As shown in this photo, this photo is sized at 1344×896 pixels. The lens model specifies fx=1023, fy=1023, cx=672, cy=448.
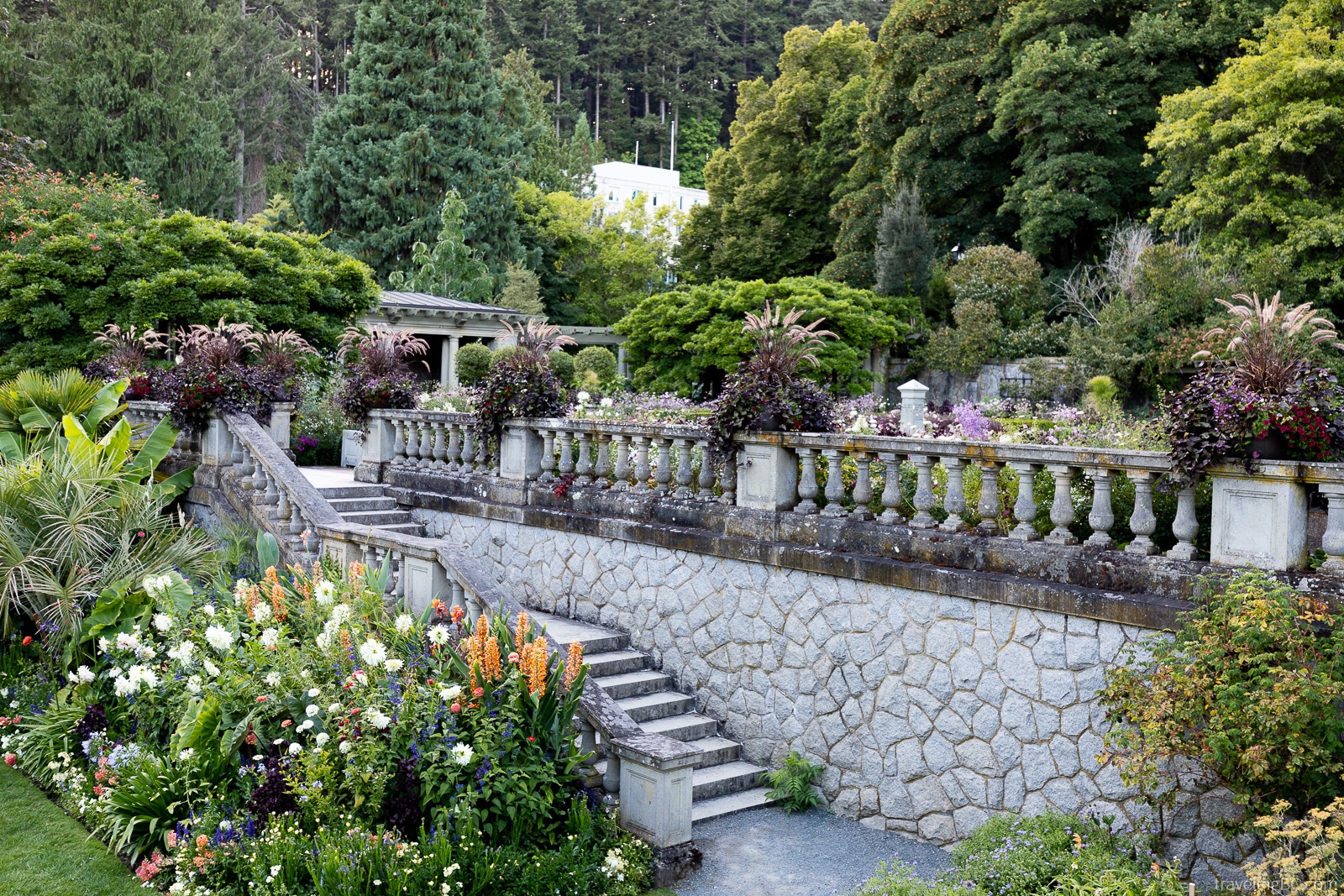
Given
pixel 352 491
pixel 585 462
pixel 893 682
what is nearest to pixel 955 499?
pixel 893 682

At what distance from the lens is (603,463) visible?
962cm

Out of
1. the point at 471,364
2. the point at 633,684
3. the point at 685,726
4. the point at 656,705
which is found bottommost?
the point at 685,726

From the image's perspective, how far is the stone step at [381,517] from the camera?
11.1m

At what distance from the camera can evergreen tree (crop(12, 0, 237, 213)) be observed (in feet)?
106

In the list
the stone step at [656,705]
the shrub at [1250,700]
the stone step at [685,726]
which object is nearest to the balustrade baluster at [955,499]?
the shrub at [1250,700]

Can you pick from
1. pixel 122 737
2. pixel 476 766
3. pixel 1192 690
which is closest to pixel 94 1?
pixel 122 737

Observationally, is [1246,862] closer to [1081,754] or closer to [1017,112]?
[1081,754]

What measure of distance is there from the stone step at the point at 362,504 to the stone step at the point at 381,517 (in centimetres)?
13

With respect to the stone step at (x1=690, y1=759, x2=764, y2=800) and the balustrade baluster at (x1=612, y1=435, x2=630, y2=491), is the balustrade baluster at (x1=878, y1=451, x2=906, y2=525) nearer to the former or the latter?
the stone step at (x1=690, y1=759, x2=764, y2=800)

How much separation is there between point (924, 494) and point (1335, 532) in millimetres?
2499

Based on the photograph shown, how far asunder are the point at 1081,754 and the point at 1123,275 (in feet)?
68.5

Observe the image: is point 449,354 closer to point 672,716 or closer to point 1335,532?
point 672,716

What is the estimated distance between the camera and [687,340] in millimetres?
26219

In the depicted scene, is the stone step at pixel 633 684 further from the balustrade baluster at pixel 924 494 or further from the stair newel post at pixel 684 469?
the balustrade baluster at pixel 924 494
